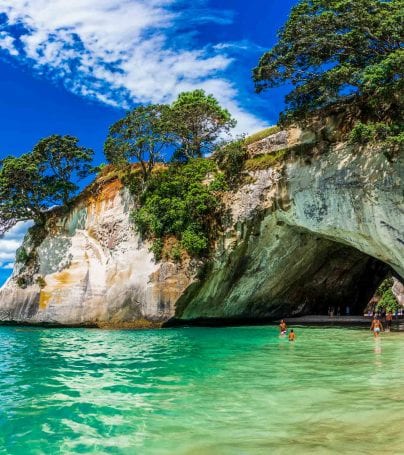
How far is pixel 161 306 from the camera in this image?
25859mm

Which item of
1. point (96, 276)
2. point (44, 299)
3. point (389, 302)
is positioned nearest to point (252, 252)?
point (96, 276)

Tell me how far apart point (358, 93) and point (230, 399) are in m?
16.5

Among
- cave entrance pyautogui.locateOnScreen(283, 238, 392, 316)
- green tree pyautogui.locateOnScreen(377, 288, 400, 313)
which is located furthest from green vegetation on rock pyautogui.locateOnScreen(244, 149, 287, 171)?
green tree pyautogui.locateOnScreen(377, 288, 400, 313)

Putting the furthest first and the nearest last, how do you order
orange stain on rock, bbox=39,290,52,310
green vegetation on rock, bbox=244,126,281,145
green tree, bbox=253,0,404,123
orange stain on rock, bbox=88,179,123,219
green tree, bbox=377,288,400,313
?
green tree, bbox=377,288,400,313, orange stain on rock, bbox=88,179,123,219, orange stain on rock, bbox=39,290,52,310, green vegetation on rock, bbox=244,126,281,145, green tree, bbox=253,0,404,123

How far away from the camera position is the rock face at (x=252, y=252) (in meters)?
21.0

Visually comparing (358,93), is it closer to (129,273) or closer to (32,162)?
(129,273)

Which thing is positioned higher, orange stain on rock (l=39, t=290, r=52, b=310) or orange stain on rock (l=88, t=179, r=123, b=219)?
orange stain on rock (l=88, t=179, r=123, b=219)

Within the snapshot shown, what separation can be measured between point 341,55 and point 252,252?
38.1 ft

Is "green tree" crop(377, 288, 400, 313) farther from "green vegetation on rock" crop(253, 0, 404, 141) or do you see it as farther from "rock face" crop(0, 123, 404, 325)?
"green vegetation on rock" crop(253, 0, 404, 141)

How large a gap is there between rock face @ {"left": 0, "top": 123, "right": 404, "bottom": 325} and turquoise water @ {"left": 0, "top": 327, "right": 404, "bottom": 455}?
7.77m

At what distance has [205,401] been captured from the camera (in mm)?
8500

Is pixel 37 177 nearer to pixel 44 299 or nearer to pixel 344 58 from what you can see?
pixel 44 299

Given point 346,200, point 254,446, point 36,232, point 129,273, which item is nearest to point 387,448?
point 254,446

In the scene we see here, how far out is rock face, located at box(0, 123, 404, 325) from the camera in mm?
20953
